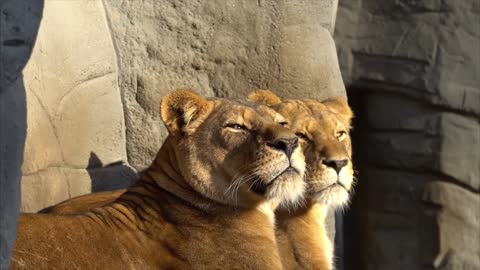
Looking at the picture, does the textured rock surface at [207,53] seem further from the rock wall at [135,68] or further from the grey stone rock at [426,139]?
the grey stone rock at [426,139]

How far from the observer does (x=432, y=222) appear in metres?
8.12

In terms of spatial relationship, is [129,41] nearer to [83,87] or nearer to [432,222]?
[83,87]

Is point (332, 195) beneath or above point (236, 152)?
beneath

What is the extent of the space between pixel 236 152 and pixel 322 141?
553mm

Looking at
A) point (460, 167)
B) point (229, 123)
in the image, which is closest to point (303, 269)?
point (229, 123)

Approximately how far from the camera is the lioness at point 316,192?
5.76 meters

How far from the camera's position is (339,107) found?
6461mm

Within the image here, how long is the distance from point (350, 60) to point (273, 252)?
2.97m

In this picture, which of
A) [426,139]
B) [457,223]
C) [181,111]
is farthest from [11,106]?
[457,223]

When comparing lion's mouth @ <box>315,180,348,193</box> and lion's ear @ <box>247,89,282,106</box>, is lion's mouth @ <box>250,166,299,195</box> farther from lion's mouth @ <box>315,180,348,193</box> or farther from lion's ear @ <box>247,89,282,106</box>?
lion's ear @ <box>247,89,282,106</box>

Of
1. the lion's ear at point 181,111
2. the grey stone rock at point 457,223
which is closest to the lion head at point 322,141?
the lion's ear at point 181,111

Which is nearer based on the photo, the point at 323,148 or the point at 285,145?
the point at 285,145

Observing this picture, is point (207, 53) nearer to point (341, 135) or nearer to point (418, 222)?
point (341, 135)

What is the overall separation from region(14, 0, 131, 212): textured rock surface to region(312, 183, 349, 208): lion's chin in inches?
53.6
